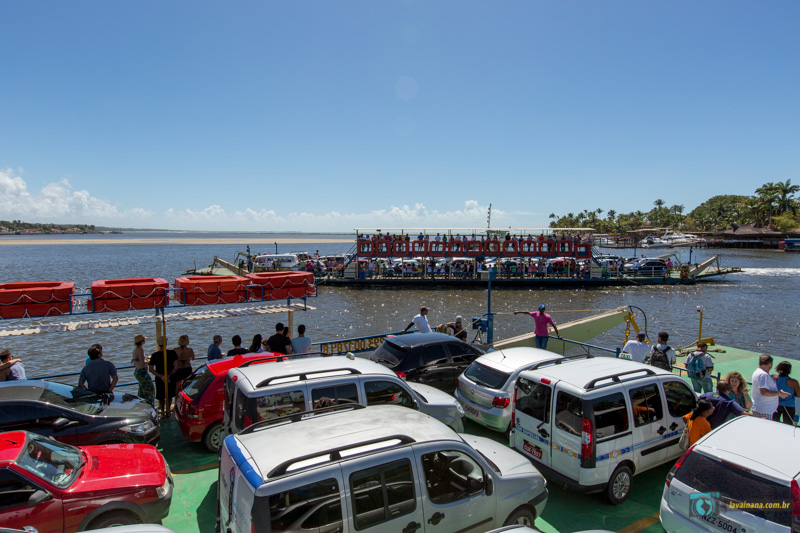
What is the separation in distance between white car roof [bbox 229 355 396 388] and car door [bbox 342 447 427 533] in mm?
2355

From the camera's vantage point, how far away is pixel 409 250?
145ft

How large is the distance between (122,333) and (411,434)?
955 inches

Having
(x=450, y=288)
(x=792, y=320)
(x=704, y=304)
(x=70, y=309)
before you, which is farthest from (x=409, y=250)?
(x=70, y=309)

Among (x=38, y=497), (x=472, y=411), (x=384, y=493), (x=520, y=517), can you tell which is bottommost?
(x=472, y=411)

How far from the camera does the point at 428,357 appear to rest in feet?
30.0

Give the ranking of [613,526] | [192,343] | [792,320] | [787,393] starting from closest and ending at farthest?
[613,526], [787,393], [192,343], [792,320]

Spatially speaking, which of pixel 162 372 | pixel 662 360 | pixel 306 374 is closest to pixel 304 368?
pixel 306 374

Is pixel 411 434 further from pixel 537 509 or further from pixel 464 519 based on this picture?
pixel 537 509

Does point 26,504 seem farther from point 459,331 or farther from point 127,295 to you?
point 459,331

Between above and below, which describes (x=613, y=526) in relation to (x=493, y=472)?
below

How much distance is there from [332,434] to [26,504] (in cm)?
306

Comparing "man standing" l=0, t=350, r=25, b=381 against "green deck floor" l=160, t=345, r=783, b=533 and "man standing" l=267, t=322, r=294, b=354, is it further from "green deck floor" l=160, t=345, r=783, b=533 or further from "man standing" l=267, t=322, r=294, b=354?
"man standing" l=267, t=322, r=294, b=354

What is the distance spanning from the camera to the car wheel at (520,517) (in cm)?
466

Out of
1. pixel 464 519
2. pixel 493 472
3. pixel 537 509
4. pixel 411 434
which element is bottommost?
pixel 537 509
